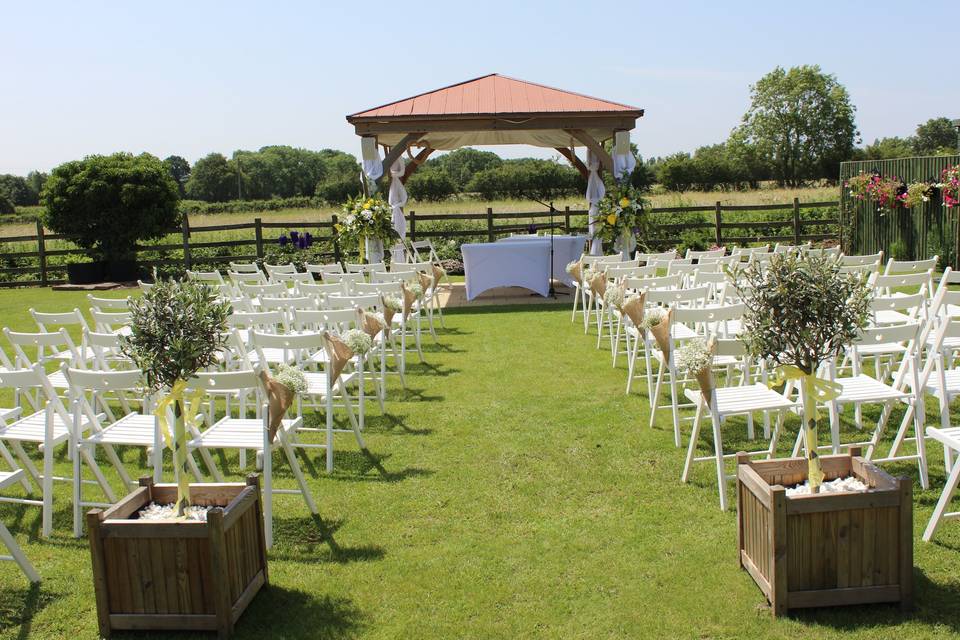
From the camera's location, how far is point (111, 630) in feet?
11.0

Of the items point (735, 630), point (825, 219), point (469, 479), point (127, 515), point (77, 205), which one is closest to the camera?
point (735, 630)

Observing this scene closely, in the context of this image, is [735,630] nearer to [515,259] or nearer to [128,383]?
[128,383]

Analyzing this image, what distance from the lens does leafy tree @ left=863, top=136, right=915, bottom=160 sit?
5538 centimetres

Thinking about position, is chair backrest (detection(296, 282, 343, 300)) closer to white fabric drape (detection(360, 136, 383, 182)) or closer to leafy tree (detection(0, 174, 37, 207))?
white fabric drape (detection(360, 136, 383, 182))

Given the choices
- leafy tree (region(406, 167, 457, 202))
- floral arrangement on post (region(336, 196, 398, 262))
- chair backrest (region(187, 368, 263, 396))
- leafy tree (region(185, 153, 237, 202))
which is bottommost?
chair backrest (region(187, 368, 263, 396))

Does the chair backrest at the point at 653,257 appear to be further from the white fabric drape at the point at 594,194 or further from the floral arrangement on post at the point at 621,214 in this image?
the white fabric drape at the point at 594,194

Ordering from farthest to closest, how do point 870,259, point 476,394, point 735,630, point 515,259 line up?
1. point 515,259
2. point 870,259
3. point 476,394
4. point 735,630

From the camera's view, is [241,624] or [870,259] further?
[870,259]

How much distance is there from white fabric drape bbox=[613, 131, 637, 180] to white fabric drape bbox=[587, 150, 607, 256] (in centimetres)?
44

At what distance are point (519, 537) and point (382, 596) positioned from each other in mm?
824

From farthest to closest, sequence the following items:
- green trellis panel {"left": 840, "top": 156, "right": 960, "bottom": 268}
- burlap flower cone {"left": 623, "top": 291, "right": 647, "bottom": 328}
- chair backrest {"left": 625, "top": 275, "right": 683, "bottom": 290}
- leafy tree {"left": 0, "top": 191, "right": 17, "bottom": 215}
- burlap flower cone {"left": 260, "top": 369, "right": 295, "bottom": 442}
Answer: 1. leafy tree {"left": 0, "top": 191, "right": 17, "bottom": 215}
2. green trellis panel {"left": 840, "top": 156, "right": 960, "bottom": 268}
3. chair backrest {"left": 625, "top": 275, "right": 683, "bottom": 290}
4. burlap flower cone {"left": 623, "top": 291, "right": 647, "bottom": 328}
5. burlap flower cone {"left": 260, "top": 369, "right": 295, "bottom": 442}

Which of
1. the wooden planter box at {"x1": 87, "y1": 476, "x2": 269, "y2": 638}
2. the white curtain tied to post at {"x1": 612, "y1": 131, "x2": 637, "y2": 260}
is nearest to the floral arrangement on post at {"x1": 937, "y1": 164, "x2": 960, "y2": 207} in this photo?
the white curtain tied to post at {"x1": 612, "y1": 131, "x2": 637, "y2": 260}

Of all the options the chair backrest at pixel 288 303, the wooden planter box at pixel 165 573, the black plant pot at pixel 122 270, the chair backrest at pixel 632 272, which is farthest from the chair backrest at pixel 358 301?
the black plant pot at pixel 122 270

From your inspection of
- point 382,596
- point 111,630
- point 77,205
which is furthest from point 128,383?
point 77,205
